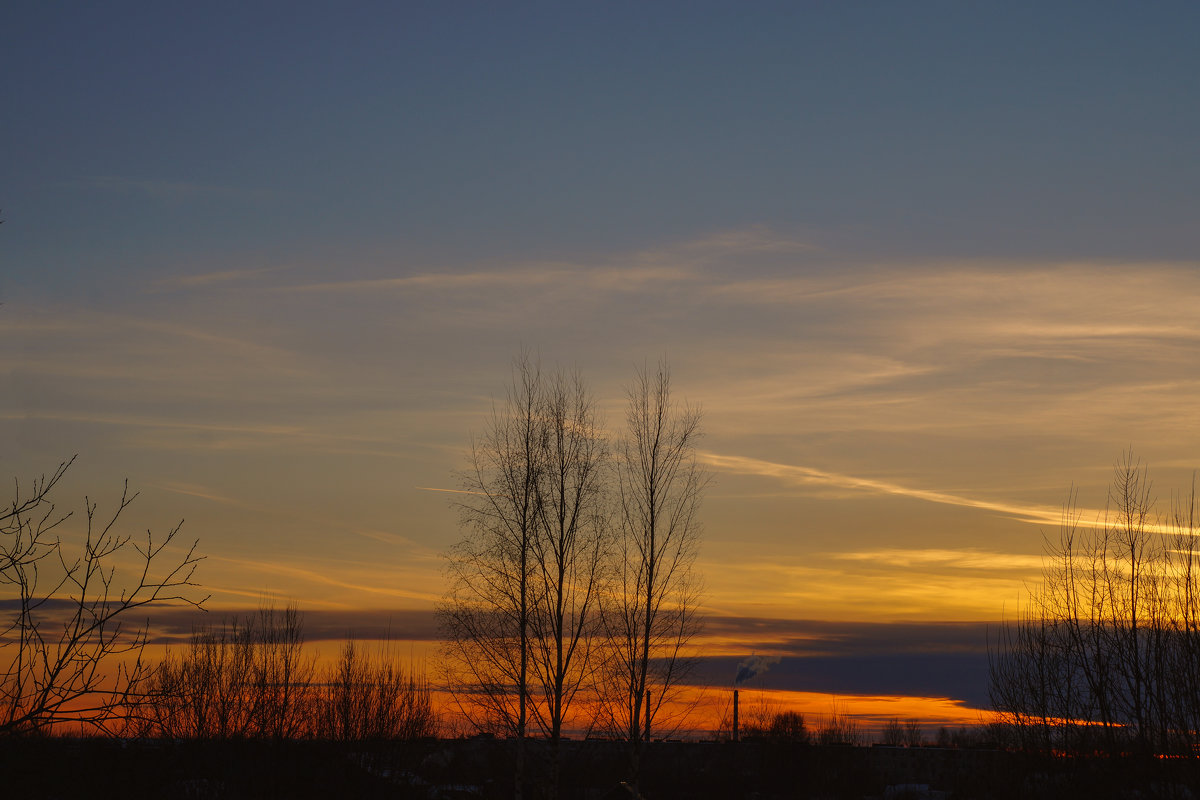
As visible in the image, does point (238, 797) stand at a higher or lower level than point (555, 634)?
lower

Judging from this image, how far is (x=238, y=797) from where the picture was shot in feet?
85.1

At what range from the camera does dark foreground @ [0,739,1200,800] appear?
34.5 ft

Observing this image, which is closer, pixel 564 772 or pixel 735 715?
pixel 564 772

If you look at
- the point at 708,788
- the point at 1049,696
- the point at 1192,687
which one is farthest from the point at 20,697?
the point at 708,788

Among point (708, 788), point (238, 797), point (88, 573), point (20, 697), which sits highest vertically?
point (88, 573)

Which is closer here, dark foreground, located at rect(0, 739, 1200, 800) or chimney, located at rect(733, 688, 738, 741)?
dark foreground, located at rect(0, 739, 1200, 800)

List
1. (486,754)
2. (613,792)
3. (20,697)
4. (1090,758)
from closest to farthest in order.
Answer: (20,697) < (1090,758) < (613,792) < (486,754)

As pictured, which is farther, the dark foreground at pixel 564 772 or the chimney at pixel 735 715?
the chimney at pixel 735 715

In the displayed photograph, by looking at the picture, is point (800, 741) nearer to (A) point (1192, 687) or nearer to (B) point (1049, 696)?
(B) point (1049, 696)

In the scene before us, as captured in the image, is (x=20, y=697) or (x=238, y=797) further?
(x=238, y=797)

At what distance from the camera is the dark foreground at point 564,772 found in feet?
34.5

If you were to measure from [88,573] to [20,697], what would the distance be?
1024 mm

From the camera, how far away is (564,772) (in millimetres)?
43562

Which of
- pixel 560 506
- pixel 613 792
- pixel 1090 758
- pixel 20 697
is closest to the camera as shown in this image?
pixel 20 697
